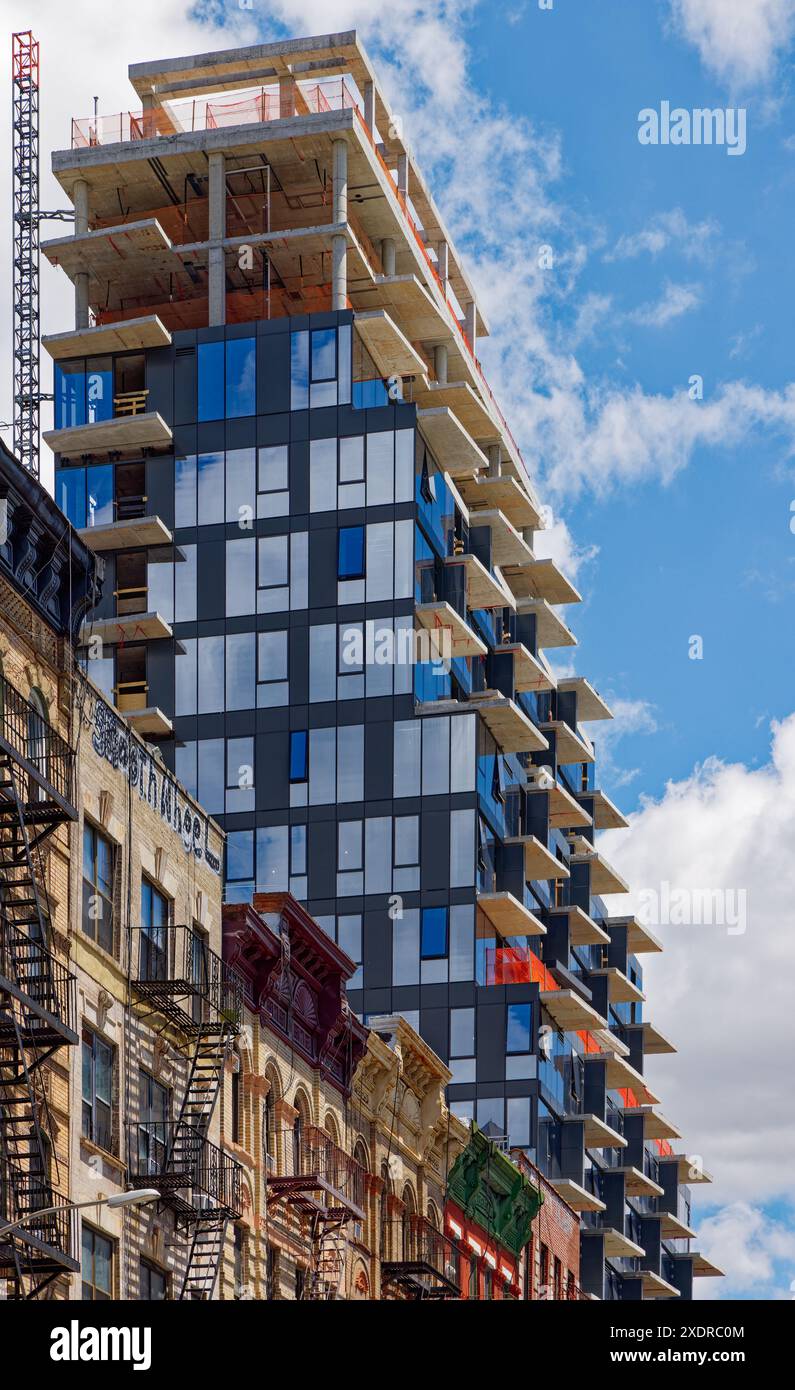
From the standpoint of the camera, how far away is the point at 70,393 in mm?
104500

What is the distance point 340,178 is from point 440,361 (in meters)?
13.6

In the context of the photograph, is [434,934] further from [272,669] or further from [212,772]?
[272,669]

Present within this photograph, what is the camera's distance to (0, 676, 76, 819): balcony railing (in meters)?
46.4

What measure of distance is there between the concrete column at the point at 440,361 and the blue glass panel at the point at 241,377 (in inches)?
530

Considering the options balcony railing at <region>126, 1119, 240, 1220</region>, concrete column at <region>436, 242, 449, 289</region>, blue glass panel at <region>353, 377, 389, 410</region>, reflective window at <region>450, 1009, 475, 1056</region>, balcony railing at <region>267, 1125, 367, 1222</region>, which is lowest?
balcony railing at <region>126, 1119, 240, 1220</region>

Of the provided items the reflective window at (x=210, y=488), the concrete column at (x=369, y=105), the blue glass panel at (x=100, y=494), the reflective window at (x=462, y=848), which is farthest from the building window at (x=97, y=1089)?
the concrete column at (x=369, y=105)

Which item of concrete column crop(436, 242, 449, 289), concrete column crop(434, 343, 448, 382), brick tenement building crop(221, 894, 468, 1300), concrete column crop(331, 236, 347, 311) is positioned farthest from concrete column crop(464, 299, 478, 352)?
brick tenement building crop(221, 894, 468, 1300)

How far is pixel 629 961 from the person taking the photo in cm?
13925

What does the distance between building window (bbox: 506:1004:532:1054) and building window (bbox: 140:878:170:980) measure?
1788 inches

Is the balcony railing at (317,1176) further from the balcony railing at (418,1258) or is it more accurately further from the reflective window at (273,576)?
the reflective window at (273,576)

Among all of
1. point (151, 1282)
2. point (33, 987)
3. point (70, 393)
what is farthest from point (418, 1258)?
point (70, 393)

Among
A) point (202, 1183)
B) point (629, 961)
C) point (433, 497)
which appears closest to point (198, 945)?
point (202, 1183)

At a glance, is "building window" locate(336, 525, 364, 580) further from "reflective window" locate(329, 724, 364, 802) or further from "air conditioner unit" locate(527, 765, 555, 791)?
"air conditioner unit" locate(527, 765, 555, 791)
